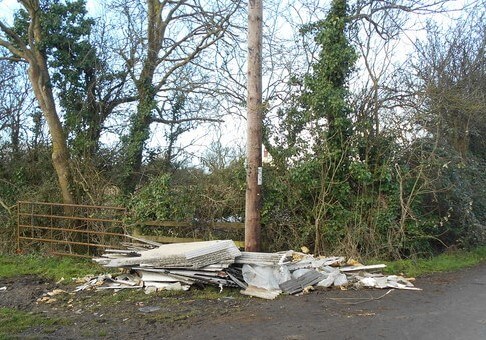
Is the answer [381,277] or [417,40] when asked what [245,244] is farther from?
[417,40]

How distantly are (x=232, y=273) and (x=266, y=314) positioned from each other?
1.83m

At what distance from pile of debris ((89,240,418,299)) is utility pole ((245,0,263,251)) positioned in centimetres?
99

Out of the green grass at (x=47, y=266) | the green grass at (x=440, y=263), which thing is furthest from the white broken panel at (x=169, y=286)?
the green grass at (x=440, y=263)

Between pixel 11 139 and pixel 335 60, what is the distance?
1243 cm

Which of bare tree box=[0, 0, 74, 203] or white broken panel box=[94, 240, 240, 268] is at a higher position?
bare tree box=[0, 0, 74, 203]

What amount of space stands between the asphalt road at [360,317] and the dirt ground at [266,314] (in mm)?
13

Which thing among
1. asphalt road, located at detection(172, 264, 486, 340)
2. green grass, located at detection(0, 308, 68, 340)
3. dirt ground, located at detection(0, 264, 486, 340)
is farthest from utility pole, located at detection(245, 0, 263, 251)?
green grass, located at detection(0, 308, 68, 340)

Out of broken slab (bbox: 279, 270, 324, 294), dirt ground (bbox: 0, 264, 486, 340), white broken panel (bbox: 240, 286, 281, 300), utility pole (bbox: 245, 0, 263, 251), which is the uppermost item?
utility pole (bbox: 245, 0, 263, 251)

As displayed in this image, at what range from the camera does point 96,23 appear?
53.3 feet

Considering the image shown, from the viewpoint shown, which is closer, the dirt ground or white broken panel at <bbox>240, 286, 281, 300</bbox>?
the dirt ground

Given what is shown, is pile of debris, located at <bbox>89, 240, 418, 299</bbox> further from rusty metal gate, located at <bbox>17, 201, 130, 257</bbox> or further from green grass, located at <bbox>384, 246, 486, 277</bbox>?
rusty metal gate, located at <bbox>17, 201, 130, 257</bbox>

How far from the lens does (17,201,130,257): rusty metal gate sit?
12945 millimetres

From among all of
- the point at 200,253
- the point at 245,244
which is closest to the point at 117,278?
the point at 200,253

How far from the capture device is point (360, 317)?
22.6 feet
